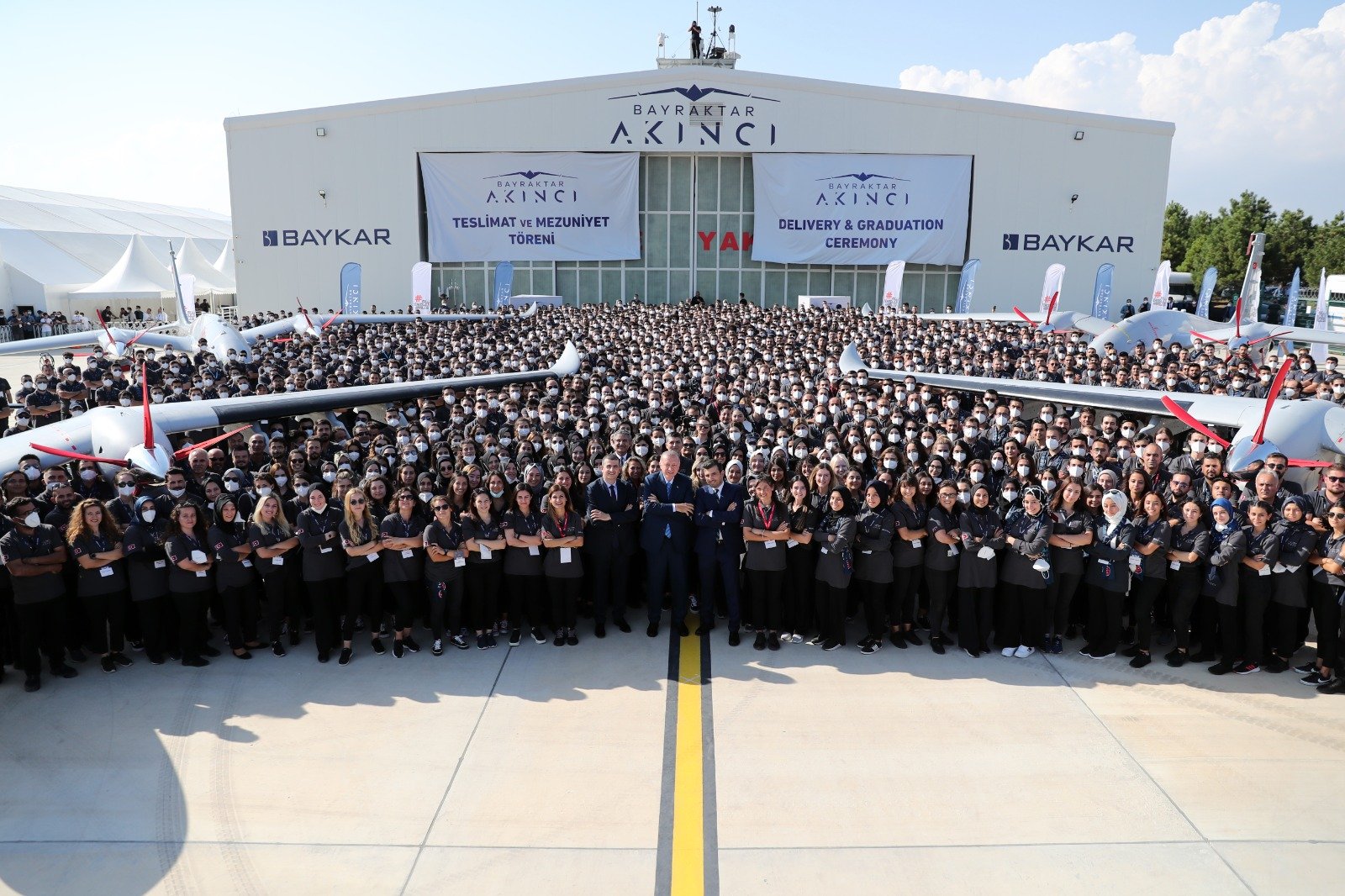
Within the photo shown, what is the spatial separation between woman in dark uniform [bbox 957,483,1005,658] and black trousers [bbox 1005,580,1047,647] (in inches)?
4.7

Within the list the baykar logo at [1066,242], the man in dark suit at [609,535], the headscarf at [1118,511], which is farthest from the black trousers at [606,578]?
the baykar logo at [1066,242]

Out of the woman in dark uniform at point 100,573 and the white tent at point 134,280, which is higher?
the white tent at point 134,280

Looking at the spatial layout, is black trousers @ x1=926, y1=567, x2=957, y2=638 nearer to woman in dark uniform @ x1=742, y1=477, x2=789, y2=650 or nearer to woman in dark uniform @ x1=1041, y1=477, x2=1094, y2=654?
woman in dark uniform @ x1=1041, y1=477, x2=1094, y2=654

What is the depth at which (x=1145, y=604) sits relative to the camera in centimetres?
674

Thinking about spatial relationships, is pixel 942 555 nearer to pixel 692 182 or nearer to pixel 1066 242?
pixel 692 182

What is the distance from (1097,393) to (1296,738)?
7258 mm

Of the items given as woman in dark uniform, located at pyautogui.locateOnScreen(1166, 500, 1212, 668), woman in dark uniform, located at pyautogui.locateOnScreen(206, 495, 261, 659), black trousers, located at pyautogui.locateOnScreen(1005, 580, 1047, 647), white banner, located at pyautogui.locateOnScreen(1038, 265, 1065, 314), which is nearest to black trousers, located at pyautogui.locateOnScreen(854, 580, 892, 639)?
black trousers, located at pyautogui.locateOnScreen(1005, 580, 1047, 647)

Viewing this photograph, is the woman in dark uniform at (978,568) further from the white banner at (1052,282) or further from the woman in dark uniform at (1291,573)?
the white banner at (1052,282)

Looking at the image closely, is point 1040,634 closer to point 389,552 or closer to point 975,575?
point 975,575

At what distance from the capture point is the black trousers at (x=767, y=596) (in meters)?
7.14

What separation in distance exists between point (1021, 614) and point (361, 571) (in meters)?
5.57

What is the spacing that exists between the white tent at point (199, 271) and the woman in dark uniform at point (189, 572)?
150 feet

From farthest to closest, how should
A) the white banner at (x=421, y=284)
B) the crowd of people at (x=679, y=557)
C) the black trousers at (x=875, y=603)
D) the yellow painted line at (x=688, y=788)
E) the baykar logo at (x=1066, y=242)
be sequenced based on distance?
the baykar logo at (x=1066, y=242)
the white banner at (x=421, y=284)
the black trousers at (x=875, y=603)
the crowd of people at (x=679, y=557)
the yellow painted line at (x=688, y=788)

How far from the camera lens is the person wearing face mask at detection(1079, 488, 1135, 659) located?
21.8 ft
